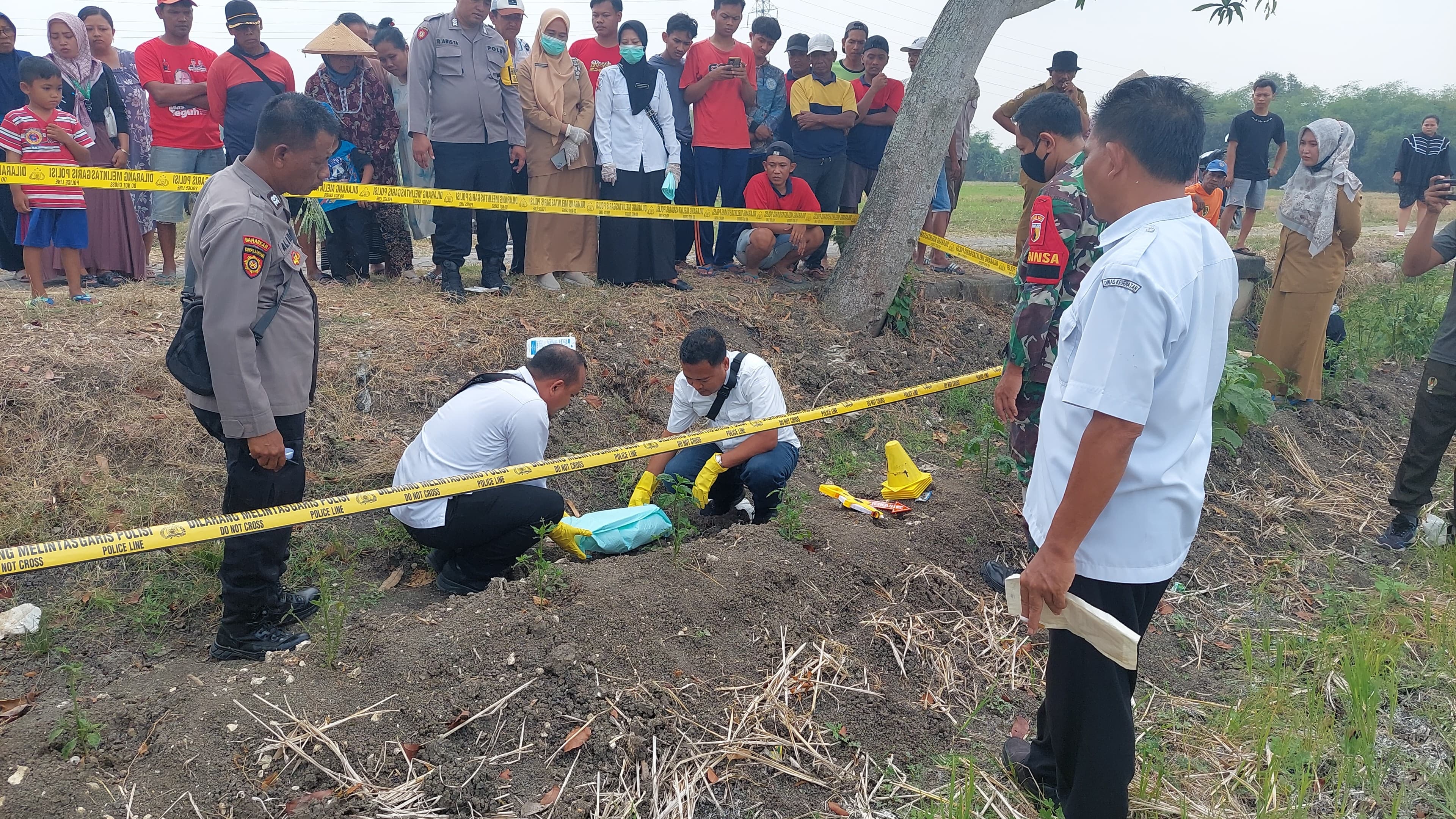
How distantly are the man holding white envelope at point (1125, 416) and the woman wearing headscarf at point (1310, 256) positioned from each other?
5.28m

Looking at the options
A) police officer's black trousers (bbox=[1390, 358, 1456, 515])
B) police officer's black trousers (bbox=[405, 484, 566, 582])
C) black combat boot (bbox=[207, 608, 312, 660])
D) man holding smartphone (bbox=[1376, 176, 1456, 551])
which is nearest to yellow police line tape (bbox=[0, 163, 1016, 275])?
police officer's black trousers (bbox=[405, 484, 566, 582])

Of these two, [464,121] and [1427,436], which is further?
[464,121]

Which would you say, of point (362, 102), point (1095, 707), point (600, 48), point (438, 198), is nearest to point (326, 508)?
point (1095, 707)

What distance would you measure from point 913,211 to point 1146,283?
18.2ft

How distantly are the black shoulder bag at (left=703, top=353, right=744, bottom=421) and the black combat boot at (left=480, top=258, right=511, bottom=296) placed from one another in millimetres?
2631

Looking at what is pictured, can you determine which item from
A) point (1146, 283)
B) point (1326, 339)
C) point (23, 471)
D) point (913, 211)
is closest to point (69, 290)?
point (23, 471)

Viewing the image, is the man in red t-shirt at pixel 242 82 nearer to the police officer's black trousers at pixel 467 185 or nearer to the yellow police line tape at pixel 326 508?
the police officer's black trousers at pixel 467 185

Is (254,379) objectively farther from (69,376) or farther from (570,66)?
(570,66)

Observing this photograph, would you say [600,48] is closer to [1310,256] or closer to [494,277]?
[494,277]

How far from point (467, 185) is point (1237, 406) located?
5184 mm

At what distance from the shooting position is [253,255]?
311 cm

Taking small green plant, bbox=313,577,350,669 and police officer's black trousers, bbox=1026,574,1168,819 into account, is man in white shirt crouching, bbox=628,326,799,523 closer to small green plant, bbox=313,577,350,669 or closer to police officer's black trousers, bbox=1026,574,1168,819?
small green plant, bbox=313,577,350,669

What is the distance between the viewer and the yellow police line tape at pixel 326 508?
2.92 meters

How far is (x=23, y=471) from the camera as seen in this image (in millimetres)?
4434
